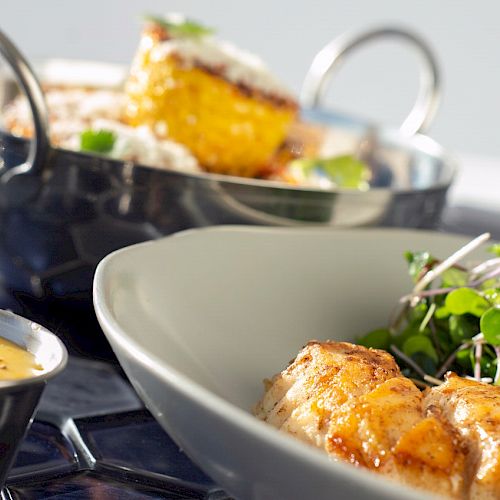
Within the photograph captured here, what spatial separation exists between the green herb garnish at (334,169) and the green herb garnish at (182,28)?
30 centimetres

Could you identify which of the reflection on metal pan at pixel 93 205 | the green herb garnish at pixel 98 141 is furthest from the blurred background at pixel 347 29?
the reflection on metal pan at pixel 93 205

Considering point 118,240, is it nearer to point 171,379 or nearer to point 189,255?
point 189,255

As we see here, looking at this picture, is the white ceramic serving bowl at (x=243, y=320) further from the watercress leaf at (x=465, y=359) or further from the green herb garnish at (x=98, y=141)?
the green herb garnish at (x=98, y=141)

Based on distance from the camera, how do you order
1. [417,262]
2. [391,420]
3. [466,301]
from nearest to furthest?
[391,420], [466,301], [417,262]

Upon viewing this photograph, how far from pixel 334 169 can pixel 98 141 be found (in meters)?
0.47

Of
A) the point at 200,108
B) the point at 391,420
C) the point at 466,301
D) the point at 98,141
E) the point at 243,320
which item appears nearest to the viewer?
the point at 391,420

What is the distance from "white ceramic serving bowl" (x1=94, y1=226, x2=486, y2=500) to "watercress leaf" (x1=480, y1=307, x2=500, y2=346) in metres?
0.19

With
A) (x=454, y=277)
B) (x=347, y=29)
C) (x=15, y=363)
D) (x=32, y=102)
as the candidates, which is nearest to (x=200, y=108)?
(x=32, y=102)

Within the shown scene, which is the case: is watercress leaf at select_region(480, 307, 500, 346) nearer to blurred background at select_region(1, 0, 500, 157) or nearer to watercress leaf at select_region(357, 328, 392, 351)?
watercress leaf at select_region(357, 328, 392, 351)

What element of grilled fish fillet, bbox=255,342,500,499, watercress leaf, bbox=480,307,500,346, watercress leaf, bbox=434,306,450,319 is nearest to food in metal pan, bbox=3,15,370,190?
watercress leaf, bbox=434,306,450,319

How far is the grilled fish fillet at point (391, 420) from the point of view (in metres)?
0.69

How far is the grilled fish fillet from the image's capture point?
2.26 feet

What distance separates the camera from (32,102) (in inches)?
47.3

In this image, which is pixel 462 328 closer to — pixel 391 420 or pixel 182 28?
pixel 391 420
